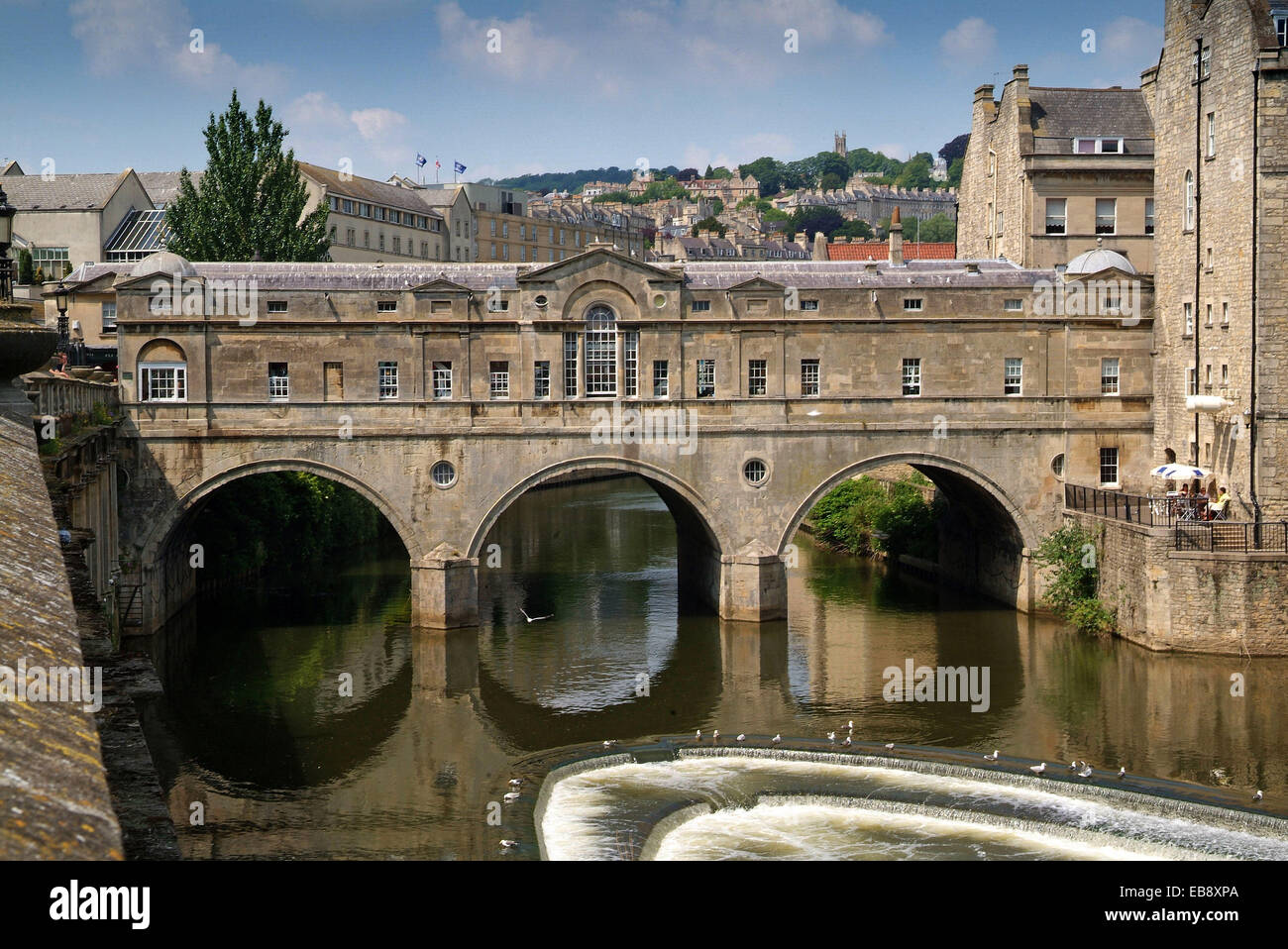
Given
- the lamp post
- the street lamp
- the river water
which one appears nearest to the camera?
the lamp post

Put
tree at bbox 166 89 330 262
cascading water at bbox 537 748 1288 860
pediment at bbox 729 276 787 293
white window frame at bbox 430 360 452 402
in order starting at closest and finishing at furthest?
cascading water at bbox 537 748 1288 860
white window frame at bbox 430 360 452 402
pediment at bbox 729 276 787 293
tree at bbox 166 89 330 262

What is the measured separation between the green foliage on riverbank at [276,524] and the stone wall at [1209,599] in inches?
1231

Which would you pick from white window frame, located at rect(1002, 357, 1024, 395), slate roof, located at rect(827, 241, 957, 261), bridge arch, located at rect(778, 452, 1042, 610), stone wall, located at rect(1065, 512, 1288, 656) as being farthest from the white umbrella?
slate roof, located at rect(827, 241, 957, 261)

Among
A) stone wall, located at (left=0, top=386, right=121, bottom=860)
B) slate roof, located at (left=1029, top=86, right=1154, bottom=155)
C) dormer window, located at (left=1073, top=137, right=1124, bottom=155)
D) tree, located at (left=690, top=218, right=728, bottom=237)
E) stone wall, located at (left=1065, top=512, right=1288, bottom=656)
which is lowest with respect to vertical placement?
stone wall, located at (left=1065, top=512, right=1288, bottom=656)

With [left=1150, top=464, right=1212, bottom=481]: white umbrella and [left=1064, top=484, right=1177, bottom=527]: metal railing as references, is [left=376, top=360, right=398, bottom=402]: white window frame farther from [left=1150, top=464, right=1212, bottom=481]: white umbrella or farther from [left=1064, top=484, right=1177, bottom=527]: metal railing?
[left=1150, top=464, right=1212, bottom=481]: white umbrella

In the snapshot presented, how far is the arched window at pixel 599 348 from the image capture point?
45.9 meters

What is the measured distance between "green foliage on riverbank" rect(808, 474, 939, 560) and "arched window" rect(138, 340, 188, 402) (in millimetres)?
26354

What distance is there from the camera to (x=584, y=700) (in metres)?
37.2

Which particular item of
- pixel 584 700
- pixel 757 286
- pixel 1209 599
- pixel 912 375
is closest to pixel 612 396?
pixel 757 286

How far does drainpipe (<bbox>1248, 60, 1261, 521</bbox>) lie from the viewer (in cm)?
4009

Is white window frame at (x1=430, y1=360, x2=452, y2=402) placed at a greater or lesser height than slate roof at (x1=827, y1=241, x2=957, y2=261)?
lesser

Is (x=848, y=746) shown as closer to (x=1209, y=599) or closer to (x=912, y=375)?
(x=1209, y=599)

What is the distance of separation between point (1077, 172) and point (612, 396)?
2181cm

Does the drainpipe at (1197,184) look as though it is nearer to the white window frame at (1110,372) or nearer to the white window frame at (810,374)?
the white window frame at (1110,372)
